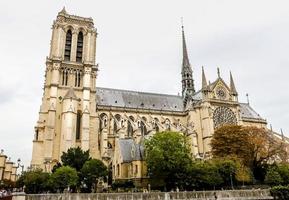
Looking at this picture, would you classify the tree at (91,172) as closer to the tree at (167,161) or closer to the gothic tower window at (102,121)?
the tree at (167,161)

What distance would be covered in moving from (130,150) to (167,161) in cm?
759

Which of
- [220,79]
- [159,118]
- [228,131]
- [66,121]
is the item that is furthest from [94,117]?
[220,79]

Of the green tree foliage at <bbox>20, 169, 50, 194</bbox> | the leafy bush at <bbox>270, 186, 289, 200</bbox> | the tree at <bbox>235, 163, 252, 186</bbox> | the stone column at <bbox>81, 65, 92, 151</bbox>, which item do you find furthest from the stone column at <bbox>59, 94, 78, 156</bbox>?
the leafy bush at <bbox>270, 186, 289, 200</bbox>

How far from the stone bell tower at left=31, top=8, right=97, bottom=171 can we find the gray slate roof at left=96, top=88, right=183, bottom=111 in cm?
672

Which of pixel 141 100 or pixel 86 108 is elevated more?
pixel 141 100

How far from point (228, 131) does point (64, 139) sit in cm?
2402

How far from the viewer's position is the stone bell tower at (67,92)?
44.4 meters

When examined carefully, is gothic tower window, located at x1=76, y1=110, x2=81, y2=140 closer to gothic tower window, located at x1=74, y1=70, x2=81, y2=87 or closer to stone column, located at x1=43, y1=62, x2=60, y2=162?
stone column, located at x1=43, y1=62, x2=60, y2=162

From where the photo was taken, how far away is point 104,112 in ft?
177

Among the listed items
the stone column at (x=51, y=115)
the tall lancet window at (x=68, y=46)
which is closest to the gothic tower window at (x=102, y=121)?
the stone column at (x=51, y=115)

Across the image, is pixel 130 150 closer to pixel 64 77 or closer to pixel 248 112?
pixel 64 77

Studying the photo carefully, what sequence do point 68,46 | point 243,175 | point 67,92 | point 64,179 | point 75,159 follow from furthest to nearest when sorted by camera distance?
point 68,46 < point 67,92 < point 75,159 < point 243,175 < point 64,179

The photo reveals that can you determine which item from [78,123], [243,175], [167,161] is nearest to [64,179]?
[167,161]

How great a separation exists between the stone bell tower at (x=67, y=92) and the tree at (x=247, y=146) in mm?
20091
